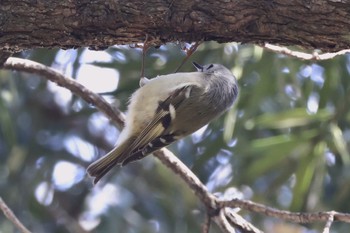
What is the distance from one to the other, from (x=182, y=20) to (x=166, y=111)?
1.08 metres

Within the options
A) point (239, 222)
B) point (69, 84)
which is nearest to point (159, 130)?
point (69, 84)

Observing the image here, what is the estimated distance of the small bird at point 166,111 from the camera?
11.7 feet

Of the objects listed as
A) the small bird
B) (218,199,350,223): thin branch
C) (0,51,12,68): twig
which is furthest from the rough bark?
the small bird

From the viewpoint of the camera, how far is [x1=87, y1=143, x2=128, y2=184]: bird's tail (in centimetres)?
351

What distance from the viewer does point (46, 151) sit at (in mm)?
6352

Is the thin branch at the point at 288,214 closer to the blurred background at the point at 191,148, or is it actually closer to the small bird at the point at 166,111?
the small bird at the point at 166,111

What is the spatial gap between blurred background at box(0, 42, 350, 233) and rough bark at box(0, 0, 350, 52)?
2062 millimetres

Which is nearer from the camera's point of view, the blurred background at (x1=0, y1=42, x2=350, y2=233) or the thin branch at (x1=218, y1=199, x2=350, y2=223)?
the thin branch at (x1=218, y1=199, x2=350, y2=223)

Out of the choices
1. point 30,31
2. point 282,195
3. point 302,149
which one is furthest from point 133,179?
point 30,31

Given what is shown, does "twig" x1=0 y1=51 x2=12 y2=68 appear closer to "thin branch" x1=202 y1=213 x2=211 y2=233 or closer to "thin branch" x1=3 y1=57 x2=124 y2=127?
"thin branch" x1=3 y1=57 x2=124 y2=127

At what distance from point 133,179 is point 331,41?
12.7ft

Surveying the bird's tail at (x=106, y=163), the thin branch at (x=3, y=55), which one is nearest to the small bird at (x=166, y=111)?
the bird's tail at (x=106, y=163)

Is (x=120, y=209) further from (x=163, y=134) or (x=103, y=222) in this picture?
(x=163, y=134)

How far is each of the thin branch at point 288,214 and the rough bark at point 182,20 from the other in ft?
1.93
